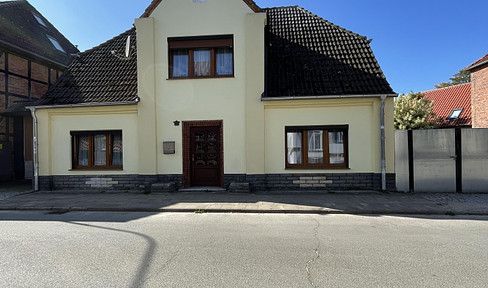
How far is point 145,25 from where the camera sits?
962cm

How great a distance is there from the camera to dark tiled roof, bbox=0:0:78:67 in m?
12.4

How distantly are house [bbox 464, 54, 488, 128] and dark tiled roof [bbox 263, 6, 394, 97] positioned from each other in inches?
411

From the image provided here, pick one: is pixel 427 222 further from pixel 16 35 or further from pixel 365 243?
pixel 16 35

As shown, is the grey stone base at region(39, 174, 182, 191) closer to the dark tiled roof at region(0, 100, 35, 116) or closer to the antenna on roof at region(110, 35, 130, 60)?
the dark tiled roof at region(0, 100, 35, 116)

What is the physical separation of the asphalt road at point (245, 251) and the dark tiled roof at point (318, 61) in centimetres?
464

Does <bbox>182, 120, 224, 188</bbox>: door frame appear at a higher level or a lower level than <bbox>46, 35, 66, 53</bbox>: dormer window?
lower

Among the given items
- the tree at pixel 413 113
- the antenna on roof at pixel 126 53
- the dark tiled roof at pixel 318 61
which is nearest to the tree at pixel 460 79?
the tree at pixel 413 113

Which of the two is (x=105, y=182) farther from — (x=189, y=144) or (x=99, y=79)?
(x=99, y=79)

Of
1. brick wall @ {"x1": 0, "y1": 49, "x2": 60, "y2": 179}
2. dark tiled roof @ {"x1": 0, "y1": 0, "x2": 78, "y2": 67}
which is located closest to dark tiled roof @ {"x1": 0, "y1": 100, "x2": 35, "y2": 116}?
brick wall @ {"x1": 0, "y1": 49, "x2": 60, "y2": 179}

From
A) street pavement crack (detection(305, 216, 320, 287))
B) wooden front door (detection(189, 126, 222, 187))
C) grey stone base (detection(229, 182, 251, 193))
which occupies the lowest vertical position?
street pavement crack (detection(305, 216, 320, 287))

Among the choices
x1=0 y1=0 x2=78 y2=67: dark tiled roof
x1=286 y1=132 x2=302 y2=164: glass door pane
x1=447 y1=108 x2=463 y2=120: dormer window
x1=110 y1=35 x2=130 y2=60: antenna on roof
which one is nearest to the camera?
x1=286 y1=132 x2=302 y2=164: glass door pane

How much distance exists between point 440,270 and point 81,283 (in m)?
4.55

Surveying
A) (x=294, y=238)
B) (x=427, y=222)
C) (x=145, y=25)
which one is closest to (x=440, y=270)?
(x=294, y=238)

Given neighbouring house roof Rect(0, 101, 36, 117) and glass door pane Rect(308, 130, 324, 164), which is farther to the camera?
neighbouring house roof Rect(0, 101, 36, 117)
